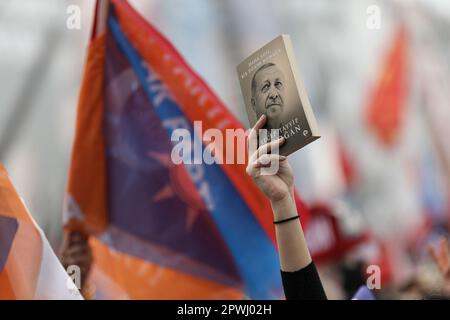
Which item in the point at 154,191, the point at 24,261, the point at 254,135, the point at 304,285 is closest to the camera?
the point at 304,285

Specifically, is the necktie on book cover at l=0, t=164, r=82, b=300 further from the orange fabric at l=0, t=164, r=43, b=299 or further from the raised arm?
the raised arm

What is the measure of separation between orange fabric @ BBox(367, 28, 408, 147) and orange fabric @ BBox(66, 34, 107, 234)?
2782mm

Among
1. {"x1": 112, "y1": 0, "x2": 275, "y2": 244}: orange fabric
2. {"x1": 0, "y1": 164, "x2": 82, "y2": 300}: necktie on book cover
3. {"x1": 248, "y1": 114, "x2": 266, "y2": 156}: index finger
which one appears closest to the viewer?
{"x1": 248, "y1": 114, "x2": 266, "y2": 156}: index finger

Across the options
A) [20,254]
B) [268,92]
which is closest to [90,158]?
[20,254]

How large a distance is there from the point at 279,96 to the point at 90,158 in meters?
1.31

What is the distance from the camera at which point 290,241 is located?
4.46 ft

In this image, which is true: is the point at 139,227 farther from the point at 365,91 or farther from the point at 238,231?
the point at 365,91

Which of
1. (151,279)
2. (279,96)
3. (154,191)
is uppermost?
(154,191)

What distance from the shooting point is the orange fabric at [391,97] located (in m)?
4.89

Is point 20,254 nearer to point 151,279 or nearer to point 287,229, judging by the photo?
point 287,229

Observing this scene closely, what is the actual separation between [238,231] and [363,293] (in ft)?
2.84

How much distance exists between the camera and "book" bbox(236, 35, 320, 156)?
1.40 meters

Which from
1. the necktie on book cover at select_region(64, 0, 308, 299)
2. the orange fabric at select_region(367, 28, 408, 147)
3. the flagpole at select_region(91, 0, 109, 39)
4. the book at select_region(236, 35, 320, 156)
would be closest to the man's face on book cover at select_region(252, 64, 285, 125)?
the book at select_region(236, 35, 320, 156)

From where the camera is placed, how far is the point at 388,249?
4.71 m
